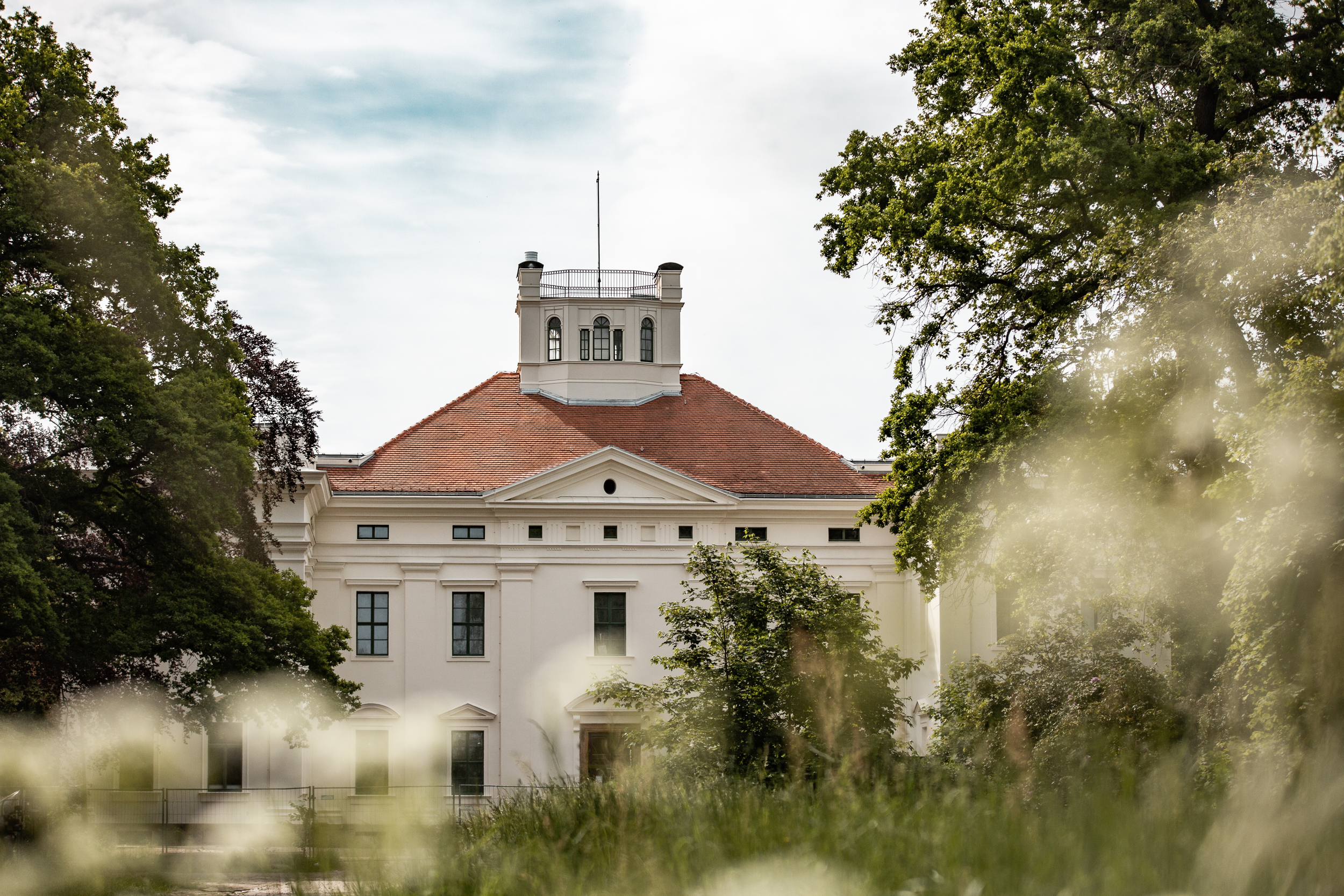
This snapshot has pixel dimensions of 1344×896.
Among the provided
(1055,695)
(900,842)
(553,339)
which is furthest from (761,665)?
(553,339)

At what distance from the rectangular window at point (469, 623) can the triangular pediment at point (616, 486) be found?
2.53 m

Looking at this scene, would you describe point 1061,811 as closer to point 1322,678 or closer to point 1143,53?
point 1322,678

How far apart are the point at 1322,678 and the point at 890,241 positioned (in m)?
9.00

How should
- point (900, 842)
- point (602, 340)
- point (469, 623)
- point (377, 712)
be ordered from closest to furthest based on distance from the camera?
1. point (900, 842)
2. point (377, 712)
3. point (469, 623)
4. point (602, 340)

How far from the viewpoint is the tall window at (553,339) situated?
37.9 metres

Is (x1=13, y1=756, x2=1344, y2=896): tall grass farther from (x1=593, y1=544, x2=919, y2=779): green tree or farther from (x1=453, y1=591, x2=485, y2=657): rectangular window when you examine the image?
(x1=453, y1=591, x2=485, y2=657): rectangular window

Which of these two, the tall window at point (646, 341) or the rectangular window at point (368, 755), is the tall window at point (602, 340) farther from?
the rectangular window at point (368, 755)

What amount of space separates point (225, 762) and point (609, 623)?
9684mm

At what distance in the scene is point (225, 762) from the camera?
30109mm

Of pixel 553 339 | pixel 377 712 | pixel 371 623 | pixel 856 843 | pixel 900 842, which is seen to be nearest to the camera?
pixel 900 842

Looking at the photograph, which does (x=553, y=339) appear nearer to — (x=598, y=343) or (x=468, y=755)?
(x=598, y=343)

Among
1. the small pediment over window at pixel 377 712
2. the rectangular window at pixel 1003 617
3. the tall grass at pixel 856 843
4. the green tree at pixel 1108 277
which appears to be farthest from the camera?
the small pediment over window at pixel 377 712

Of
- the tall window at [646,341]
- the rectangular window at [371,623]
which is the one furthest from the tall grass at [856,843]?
the tall window at [646,341]

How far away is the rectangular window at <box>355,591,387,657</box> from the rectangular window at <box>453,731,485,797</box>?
9.35ft
